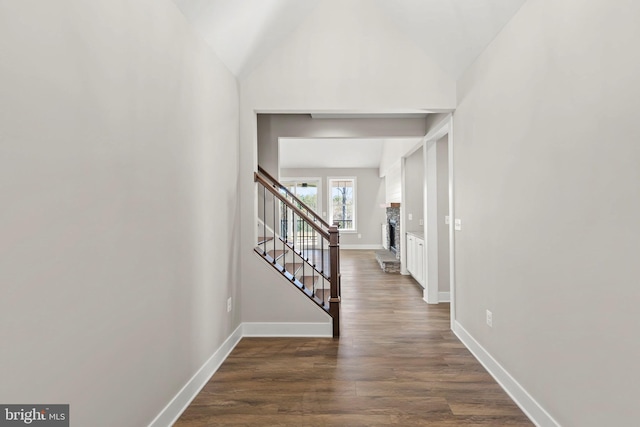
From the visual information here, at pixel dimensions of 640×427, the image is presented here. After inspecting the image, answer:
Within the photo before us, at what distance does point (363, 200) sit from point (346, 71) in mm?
7169

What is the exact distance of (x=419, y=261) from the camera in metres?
5.46

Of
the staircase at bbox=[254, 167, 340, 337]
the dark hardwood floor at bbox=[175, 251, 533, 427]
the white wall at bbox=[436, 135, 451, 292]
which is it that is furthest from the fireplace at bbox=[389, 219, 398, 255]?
the dark hardwood floor at bbox=[175, 251, 533, 427]

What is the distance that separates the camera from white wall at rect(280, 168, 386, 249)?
10.4 metres

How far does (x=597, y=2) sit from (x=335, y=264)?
2.73m

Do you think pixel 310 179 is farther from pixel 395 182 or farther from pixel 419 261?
pixel 419 261

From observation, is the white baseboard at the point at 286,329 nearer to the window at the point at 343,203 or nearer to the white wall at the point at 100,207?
the white wall at the point at 100,207

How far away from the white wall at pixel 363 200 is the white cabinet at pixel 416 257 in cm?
405

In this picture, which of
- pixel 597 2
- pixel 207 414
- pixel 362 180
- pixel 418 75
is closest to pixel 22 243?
pixel 207 414

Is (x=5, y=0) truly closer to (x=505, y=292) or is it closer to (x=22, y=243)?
(x=22, y=243)

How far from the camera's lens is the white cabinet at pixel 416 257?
5.31 m

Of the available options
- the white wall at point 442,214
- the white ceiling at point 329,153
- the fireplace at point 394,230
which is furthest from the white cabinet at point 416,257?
the white ceiling at point 329,153

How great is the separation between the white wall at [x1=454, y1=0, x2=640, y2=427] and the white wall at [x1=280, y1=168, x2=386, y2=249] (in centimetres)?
751

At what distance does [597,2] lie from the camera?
159cm

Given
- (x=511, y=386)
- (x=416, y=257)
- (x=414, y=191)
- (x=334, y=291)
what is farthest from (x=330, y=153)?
(x=511, y=386)
